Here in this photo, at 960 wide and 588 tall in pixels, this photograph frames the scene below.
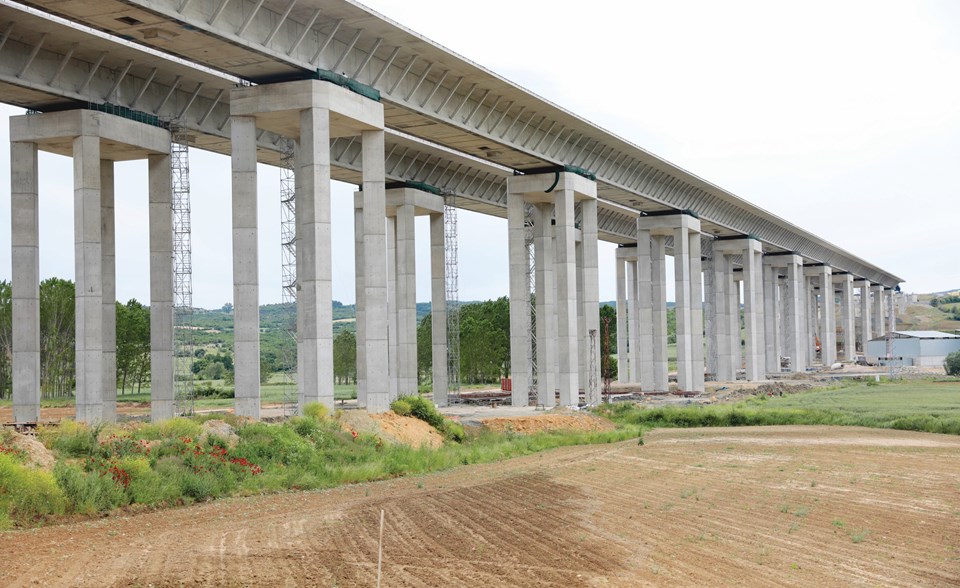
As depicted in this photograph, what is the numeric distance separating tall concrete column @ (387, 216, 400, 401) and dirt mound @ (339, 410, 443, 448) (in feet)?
60.1

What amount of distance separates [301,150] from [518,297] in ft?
70.7

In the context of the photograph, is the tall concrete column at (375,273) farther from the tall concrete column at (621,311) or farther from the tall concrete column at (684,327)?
the tall concrete column at (621,311)

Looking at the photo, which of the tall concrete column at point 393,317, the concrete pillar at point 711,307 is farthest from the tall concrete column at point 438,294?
the concrete pillar at point 711,307

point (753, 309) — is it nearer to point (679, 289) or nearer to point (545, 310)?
point (679, 289)

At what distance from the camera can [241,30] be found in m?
31.5

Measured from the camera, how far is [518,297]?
5438 cm

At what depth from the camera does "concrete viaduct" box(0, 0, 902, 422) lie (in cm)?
3378

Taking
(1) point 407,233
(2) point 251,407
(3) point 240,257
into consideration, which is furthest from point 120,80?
(1) point 407,233

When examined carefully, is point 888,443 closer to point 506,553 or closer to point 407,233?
point 506,553

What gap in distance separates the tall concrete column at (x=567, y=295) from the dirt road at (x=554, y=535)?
26.6 meters

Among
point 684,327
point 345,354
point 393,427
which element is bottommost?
point 393,427

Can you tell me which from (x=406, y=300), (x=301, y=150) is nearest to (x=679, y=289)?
(x=406, y=300)

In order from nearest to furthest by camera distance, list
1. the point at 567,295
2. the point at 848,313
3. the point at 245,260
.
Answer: the point at 245,260, the point at 567,295, the point at 848,313

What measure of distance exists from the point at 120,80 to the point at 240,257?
8.33 meters
